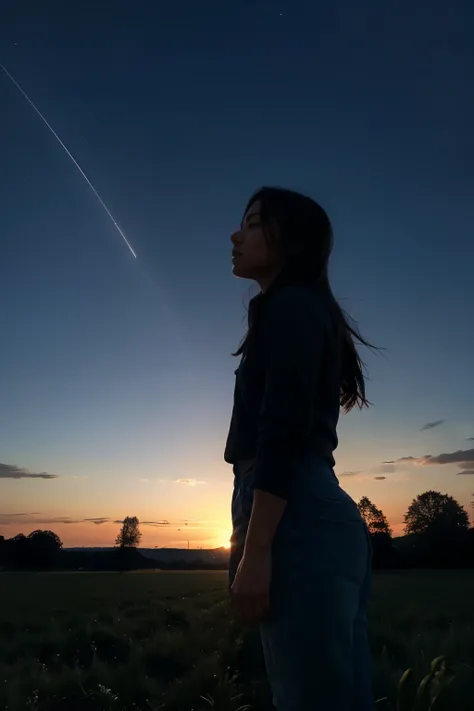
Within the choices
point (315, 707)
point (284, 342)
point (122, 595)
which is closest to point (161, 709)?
point (315, 707)

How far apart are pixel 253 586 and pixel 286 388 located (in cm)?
64

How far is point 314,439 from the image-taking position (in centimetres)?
204

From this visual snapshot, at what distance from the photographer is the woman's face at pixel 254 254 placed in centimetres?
239

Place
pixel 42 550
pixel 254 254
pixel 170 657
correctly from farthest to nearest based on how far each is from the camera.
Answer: pixel 42 550
pixel 170 657
pixel 254 254

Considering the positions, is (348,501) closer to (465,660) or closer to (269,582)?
(269,582)

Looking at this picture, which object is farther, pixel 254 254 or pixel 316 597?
pixel 254 254

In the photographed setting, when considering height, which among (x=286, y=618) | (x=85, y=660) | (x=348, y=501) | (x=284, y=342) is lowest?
(x=85, y=660)

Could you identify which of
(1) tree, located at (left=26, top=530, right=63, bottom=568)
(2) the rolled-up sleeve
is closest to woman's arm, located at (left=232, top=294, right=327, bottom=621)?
(2) the rolled-up sleeve

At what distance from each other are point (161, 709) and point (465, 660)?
10.0 feet

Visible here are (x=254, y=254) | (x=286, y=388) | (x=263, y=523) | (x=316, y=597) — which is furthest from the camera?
(x=254, y=254)

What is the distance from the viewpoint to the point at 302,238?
2420 millimetres

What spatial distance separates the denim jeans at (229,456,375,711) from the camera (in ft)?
5.57

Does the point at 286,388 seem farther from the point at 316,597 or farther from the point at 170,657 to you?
the point at 170,657

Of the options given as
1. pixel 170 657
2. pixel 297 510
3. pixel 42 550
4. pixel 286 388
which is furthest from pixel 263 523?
pixel 42 550
